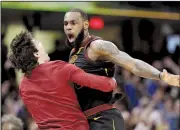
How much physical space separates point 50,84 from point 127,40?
12.3 ft

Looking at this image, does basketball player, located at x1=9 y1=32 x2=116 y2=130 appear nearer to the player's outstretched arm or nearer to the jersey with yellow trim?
the player's outstretched arm

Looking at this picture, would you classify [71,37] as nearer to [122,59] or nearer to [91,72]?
[91,72]

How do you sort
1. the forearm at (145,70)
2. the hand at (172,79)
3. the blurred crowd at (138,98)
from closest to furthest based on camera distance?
the hand at (172,79) < the forearm at (145,70) < the blurred crowd at (138,98)

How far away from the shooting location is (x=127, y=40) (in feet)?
20.6

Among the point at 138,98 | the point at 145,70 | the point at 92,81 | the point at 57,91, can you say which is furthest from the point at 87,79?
the point at 138,98

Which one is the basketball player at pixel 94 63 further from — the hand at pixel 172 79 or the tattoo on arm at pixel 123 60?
the hand at pixel 172 79

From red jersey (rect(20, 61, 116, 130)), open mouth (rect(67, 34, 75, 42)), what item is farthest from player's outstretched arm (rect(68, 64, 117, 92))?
open mouth (rect(67, 34, 75, 42))

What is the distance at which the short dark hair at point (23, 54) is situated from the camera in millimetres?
2650

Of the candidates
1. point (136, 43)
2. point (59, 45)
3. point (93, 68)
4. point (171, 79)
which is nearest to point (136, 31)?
point (136, 43)

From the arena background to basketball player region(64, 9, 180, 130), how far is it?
2.52 metres

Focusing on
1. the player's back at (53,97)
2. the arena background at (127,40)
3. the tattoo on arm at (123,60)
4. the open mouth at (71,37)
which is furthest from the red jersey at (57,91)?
the arena background at (127,40)

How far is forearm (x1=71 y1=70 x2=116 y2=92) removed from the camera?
2.60m

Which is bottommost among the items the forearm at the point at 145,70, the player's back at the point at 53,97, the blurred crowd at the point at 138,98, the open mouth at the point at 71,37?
the blurred crowd at the point at 138,98

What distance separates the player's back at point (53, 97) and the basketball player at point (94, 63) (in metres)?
0.18
